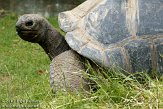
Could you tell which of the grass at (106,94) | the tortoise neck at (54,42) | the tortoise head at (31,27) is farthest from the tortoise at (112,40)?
the tortoise neck at (54,42)

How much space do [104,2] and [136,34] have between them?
422mm

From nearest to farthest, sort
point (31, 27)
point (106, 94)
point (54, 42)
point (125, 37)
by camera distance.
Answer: point (106, 94)
point (125, 37)
point (31, 27)
point (54, 42)

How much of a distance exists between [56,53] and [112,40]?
2.25 feet

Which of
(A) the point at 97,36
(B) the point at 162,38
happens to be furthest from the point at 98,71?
(B) the point at 162,38

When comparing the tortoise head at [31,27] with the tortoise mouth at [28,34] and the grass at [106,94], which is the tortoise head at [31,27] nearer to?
the tortoise mouth at [28,34]

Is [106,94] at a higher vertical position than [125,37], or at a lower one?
lower

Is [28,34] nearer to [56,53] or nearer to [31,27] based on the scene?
[31,27]

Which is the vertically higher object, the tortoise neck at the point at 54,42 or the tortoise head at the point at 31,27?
the tortoise head at the point at 31,27

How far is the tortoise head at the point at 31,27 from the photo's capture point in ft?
13.1

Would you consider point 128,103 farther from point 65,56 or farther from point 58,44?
point 58,44

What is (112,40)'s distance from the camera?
152 inches

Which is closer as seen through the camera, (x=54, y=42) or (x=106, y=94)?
(x=106, y=94)

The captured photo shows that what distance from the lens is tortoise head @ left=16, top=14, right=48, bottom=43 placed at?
4004mm

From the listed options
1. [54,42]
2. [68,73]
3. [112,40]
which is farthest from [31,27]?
[112,40]
